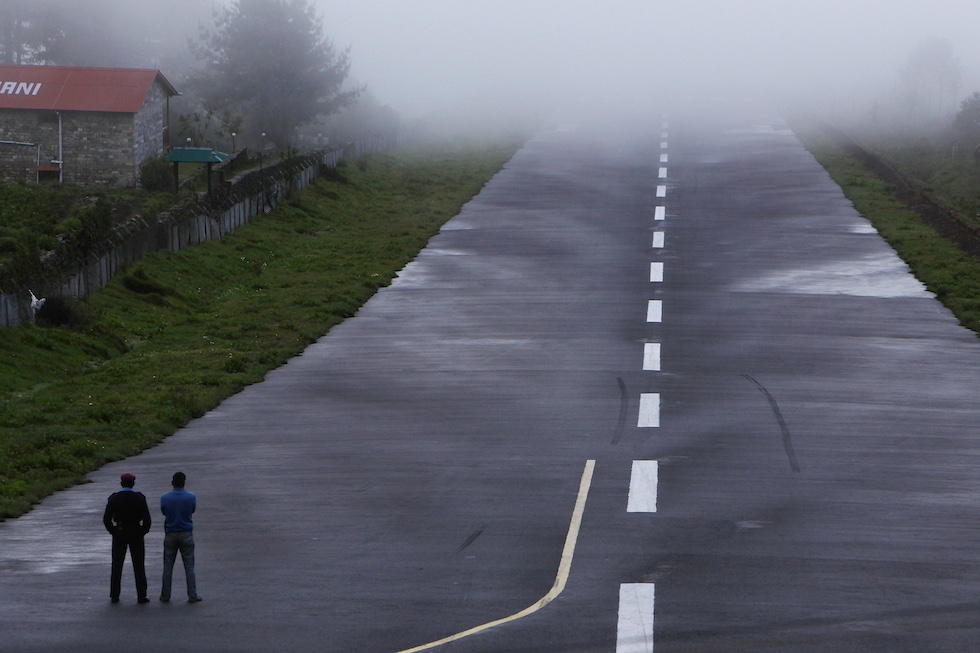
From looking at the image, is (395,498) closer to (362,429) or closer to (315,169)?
(362,429)

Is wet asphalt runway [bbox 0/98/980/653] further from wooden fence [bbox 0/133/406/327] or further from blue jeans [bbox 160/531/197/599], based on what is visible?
wooden fence [bbox 0/133/406/327]

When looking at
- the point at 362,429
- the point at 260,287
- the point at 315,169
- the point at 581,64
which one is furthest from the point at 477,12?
the point at 362,429

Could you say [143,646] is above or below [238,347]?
below

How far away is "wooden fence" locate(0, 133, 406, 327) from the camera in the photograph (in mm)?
28891

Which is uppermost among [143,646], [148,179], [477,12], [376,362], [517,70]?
[477,12]

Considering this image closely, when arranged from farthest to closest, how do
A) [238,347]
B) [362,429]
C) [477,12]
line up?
[477,12]
[238,347]
[362,429]

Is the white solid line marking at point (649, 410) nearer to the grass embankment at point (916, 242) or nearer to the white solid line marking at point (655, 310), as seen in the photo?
the white solid line marking at point (655, 310)

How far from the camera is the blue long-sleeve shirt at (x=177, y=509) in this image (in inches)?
527

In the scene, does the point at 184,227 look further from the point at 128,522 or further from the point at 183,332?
the point at 128,522

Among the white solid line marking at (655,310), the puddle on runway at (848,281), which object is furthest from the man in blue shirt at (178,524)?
the puddle on runway at (848,281)

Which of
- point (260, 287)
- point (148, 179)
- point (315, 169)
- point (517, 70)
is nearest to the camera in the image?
point (260, 287)

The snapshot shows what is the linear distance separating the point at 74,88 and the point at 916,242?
34.4m

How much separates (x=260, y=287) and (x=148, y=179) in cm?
1587

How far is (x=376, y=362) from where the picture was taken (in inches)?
1040
